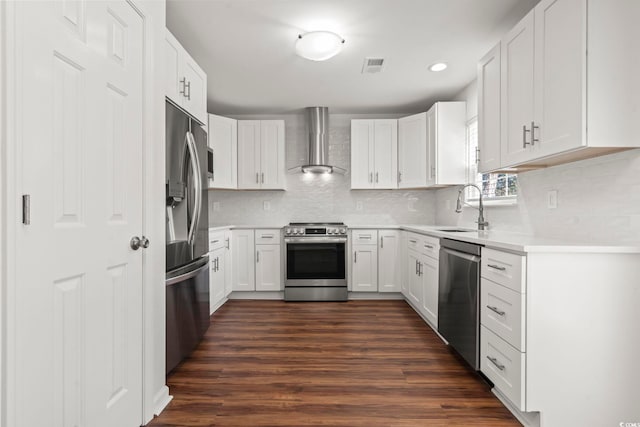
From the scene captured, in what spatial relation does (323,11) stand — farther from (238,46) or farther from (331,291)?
(331,291)

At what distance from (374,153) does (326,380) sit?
309 cm

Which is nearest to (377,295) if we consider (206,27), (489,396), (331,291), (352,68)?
(331,291)

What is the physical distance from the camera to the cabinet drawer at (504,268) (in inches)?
64.8

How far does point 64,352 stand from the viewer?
1188mm

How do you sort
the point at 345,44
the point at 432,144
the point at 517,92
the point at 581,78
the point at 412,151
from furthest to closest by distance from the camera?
1. the point at 412,151
2. the point at 432,144
3. the point at 345,44
4. the point at 517,92
5. the point at 581,78

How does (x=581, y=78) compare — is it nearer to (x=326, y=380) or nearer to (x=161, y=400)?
(x=326, y=380)

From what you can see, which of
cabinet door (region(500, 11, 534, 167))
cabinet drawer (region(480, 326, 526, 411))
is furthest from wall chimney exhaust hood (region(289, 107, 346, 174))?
cabinet drawer (region(480, 326, 526, 411))

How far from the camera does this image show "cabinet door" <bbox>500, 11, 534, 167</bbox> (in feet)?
6.58

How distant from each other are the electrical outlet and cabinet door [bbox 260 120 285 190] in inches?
123

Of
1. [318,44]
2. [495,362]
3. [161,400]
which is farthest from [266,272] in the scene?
[495,362]

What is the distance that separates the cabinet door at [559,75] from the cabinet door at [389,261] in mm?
2328

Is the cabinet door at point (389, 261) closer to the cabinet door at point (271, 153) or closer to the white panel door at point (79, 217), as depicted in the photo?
the cabinet door at point (271, 153)

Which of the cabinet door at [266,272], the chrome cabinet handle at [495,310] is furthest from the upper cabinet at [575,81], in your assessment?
the cabinet door at [266,272]

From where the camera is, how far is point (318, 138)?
177 inches
